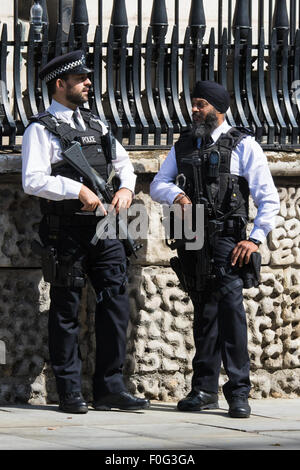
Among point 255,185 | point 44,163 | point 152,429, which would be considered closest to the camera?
point 152,429

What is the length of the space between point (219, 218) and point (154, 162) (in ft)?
2.38

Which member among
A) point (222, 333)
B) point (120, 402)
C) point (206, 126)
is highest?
point (206, 126)

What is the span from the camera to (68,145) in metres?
7.21

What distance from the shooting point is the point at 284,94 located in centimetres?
839

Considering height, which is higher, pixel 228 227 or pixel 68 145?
pixel 68 145

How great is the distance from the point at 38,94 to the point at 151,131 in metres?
0.73

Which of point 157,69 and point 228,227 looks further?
point 157,69

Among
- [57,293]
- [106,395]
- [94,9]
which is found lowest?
[106,395]

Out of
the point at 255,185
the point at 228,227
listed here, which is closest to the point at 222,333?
the point at 228,227

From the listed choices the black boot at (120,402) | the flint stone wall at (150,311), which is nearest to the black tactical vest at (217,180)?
the flint stone wall at (150,311)

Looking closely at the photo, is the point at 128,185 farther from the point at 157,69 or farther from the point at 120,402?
the point at 120,402

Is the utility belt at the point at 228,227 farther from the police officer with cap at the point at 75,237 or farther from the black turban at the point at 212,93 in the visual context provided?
the black turban at the point at 212,93
